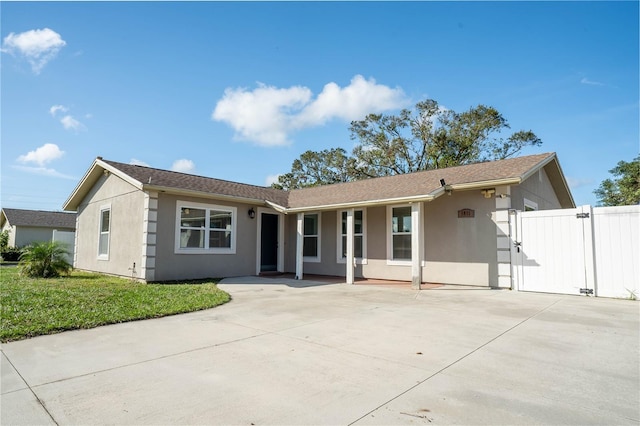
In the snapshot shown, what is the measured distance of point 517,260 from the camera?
930 cm

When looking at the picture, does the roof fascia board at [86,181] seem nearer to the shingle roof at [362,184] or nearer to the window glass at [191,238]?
the shingle roof at [362,184]

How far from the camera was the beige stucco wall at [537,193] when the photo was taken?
10.2 meters

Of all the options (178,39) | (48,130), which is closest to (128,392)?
(178,39)

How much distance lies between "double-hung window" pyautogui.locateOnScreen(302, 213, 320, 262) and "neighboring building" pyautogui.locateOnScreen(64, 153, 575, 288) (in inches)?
1.6

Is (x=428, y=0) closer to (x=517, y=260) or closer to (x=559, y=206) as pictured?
(x=517, y=260)

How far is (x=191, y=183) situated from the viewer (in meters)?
11.9

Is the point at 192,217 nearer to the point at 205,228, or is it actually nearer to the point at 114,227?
the point at 205,228

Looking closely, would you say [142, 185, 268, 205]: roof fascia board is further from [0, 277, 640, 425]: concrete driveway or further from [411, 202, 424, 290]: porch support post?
[411, 202, 424, 290]: porch support post

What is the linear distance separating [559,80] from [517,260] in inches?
314

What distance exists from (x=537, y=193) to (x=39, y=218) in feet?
118

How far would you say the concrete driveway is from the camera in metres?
2.54

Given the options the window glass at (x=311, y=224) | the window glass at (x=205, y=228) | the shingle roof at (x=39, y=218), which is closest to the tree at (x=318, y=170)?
the window glass at (x=311, y=224)

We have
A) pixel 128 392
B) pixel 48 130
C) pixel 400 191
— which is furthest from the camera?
pixel 48 130

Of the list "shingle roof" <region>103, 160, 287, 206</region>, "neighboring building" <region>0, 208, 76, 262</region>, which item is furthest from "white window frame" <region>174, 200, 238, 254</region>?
"neighboring building" <region>0, 208, 76, 262</region>
